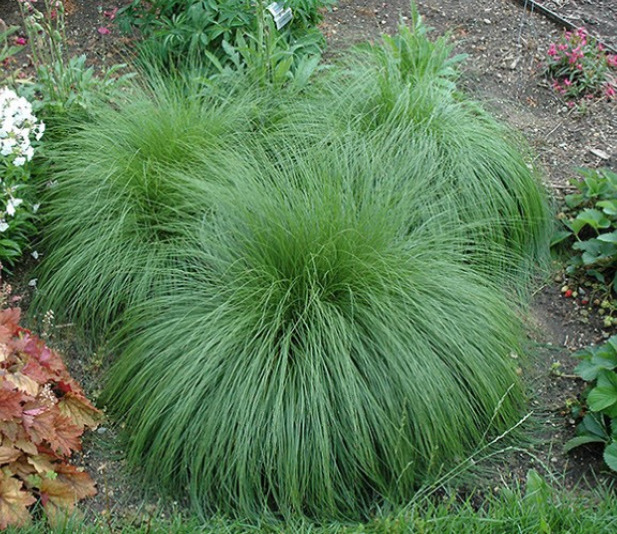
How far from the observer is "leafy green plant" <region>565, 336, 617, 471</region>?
2809 mm

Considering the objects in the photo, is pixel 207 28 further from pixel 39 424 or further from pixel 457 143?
pixel 39 424

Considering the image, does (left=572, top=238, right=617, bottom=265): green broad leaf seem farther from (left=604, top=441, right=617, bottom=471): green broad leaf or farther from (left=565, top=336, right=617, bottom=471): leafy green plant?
(left=604, top=441, right=617, bottom=471): green broad leaf

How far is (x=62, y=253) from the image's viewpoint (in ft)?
11.0

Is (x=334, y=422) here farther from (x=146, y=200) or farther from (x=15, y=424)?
(x=146, y=200)

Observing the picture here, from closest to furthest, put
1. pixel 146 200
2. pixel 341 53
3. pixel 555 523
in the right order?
1. pixel 555 523
2. pixel 146 200
3. pixel 341 53

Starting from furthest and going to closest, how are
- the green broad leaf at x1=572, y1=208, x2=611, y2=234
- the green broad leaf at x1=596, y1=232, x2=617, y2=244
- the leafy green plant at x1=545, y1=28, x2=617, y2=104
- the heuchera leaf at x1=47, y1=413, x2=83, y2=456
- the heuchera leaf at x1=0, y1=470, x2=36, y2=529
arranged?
the leafy green plant at x1=545, y1=28, x2=617, y2=104 < the green broad leaf at x1=572, y1=208, x2=611, y2=234 < the green broad leaf at x1=596, y1=232, x2=617, y2=244 < the heuchera leaf at x1=47, y1=413, x2=83, y2=456 < the heuchera leaf at x1=0, y1=470, x2=36, y2=529

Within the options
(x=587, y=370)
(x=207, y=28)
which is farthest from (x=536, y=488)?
(x=207, y=28)

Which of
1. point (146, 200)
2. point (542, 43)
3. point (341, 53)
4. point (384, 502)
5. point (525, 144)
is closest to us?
point (384, 502)

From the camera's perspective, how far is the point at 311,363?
2670mm

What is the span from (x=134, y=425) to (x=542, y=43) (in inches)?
137

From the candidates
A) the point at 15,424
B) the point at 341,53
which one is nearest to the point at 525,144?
the point at 341,53

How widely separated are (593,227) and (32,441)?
2430 mm

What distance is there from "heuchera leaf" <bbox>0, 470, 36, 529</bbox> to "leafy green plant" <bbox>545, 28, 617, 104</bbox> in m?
3.44

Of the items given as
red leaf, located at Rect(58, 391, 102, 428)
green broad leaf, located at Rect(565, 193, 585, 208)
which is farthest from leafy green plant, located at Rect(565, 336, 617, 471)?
red leaf, located at Rect(58, 391, 102, 428)
